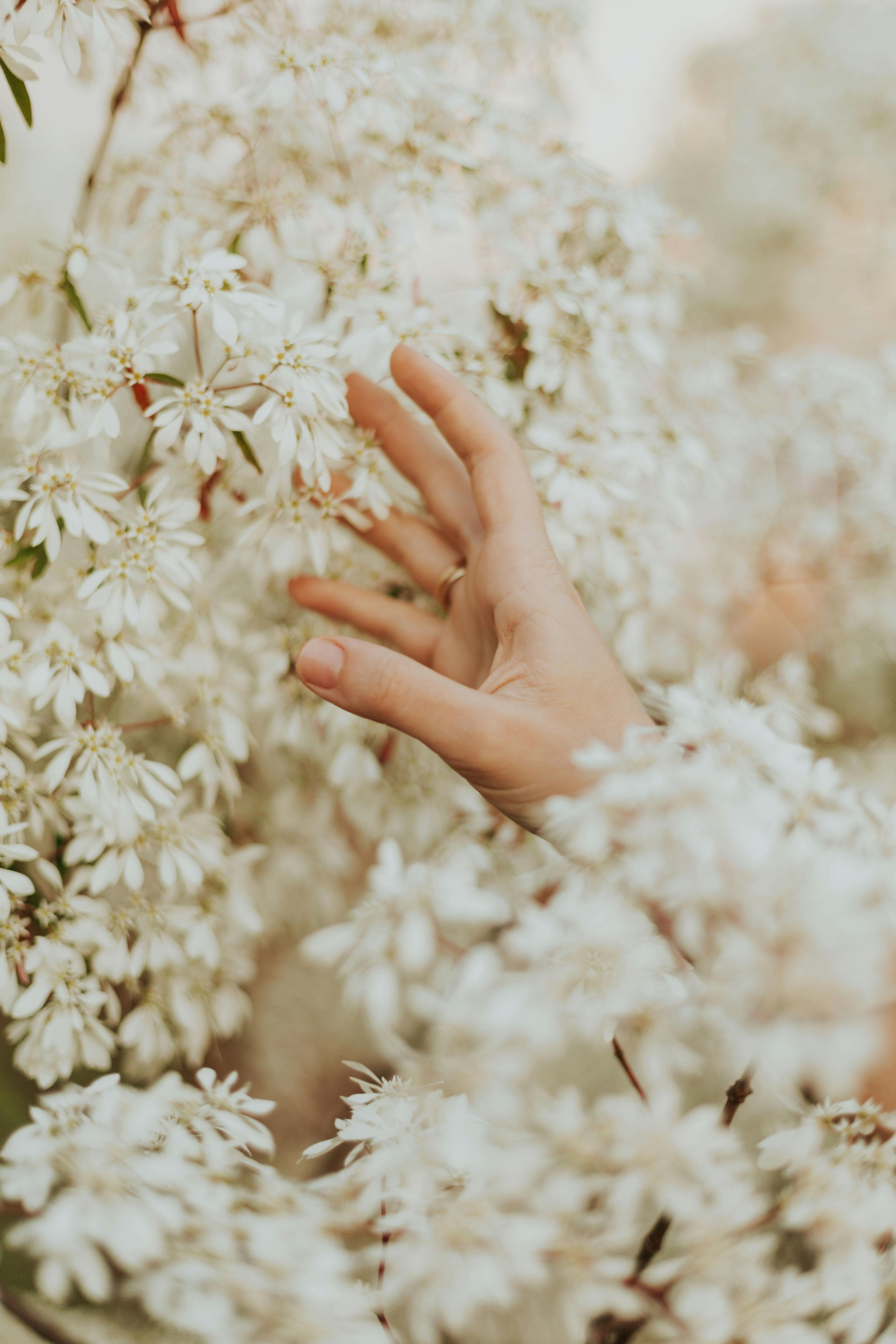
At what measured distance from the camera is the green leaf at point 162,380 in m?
0.65

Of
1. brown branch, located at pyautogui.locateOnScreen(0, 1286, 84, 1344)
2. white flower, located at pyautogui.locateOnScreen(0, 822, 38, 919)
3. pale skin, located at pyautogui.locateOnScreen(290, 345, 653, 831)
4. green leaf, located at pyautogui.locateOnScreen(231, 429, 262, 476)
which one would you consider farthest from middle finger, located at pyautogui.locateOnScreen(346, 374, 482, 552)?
brown branch, located at pyautogui.locateOnScreen(0, 1286, 84, 1344)

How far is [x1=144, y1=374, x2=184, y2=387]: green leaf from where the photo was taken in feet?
2.15

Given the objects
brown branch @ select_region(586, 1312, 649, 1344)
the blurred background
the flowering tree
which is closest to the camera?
the flowering tree

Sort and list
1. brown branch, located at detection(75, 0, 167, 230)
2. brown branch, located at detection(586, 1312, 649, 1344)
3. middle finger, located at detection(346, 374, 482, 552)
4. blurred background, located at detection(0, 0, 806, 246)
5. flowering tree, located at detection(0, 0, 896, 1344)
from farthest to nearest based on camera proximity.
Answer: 1. blurred background, located at detection(0, 0, 806, 246)
2. middle finger, located at detection(346, 374, 482, 552)
3. brown branch, located at detection(75, 0, 167, 230)
4. brown branch, located at detection(586, 1312, 649, 1344)
5. flowering tree, located at detection(0, 0, 896, 1344)

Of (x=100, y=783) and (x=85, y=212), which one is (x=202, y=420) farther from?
(x=85, y=212)

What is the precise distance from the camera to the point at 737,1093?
21.1 inches

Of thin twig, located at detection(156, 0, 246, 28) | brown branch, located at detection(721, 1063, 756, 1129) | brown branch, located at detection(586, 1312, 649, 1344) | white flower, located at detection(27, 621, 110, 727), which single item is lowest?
brown branch, located at detection(586, 1312, 649, 1344)

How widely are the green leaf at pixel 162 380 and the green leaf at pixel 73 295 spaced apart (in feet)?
0.40

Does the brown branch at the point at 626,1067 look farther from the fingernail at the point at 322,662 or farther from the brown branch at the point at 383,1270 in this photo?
the fingernail at the point at 322,662

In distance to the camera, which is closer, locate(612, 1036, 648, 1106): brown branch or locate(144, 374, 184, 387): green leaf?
locate(612, 1036, 648, 1106): brown branch

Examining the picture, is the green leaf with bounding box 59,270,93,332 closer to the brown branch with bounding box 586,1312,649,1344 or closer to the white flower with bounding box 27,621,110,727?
the white flower with bounding box 27,621,110,727

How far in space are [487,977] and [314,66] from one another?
848 mm

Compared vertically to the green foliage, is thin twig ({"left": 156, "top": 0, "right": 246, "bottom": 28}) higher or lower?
higher

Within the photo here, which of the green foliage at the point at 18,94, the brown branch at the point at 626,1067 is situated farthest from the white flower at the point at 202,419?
the brown branch at the point at 626,1067
